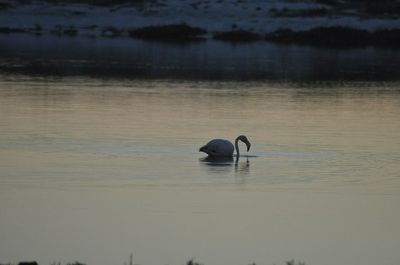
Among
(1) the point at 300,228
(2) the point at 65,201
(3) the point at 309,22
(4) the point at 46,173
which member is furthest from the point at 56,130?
(3) the point at 309,22

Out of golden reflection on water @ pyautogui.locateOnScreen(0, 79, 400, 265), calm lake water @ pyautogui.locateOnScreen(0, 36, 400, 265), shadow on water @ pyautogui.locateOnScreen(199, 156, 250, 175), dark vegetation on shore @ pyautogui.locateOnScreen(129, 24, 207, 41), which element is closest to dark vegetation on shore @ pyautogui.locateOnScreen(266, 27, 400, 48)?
dark vegetation on shore @ pyautogui.locateOnScreen(129, 24, 207, 41)

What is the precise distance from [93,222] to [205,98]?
1684 cm

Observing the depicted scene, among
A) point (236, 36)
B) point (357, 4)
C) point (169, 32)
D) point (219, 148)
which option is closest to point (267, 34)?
point (236, 36)

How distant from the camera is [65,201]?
1647cm

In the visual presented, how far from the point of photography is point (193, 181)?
1861 cm

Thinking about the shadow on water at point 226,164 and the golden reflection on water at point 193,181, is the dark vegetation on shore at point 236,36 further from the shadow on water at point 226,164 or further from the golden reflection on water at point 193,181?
the shadow on water at point 226,164

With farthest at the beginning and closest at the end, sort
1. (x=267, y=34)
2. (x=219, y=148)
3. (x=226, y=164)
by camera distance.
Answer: (x=267, y=34), (x=219, y=148), (x=226, y=164)

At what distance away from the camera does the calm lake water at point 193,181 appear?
1409 cm

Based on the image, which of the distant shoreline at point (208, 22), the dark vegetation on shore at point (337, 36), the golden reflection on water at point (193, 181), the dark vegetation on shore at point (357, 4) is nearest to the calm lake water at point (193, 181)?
the golden reflection on water at point (193, 181)

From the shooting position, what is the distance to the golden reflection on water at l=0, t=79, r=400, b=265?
556 inches

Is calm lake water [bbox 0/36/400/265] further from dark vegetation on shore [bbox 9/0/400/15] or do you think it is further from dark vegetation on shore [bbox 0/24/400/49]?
dark vegetation on shore [bbox 9/0/400/15]

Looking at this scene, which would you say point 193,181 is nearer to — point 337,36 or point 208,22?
point 337,36

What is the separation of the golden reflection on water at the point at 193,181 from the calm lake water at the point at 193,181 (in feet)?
0.08

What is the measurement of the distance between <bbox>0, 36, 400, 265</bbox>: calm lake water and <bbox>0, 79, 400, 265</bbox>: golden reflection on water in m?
0.03
